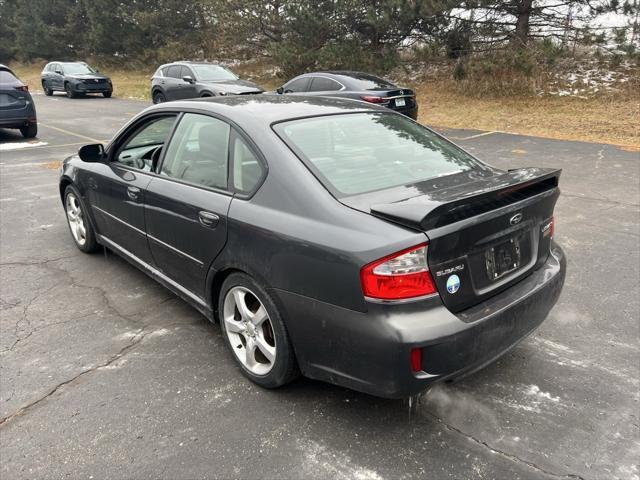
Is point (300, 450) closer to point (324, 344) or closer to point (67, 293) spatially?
point (324, 344)

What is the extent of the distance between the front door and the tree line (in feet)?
47.1

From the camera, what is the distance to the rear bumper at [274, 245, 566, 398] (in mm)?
2203

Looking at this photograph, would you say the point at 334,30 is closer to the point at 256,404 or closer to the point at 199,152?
the point at 199,152

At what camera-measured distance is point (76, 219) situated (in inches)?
196

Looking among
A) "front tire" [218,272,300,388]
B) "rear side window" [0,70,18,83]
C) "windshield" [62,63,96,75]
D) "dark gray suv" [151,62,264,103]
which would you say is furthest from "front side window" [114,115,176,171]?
"windshield" [62,63,96,75]

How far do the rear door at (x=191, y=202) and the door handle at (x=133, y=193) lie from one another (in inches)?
6.4

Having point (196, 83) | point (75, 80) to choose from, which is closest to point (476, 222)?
point (196, 83)

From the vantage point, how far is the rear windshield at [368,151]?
2760 mm

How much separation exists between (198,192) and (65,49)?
43.2m

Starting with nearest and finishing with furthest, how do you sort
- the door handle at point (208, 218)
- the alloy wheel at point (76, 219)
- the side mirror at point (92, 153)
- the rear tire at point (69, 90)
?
1. the door handle at point (208, 218)
2. the side mirror at point (92, 153)
3. the alloy wheel at point (76, 219)
4. the rear tire at point (69, 90)

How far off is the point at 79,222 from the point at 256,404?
10.1ft

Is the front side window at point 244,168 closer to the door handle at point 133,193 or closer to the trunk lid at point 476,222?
the trunk lid at point 476,222

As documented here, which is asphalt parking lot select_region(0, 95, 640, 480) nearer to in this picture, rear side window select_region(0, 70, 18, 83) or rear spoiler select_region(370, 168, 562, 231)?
rear spoiler select_region(370, 168, 562, 231)

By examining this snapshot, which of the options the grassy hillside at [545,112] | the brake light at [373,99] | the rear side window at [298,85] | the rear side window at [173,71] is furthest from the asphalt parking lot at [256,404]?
the rear side window at [173,71]
